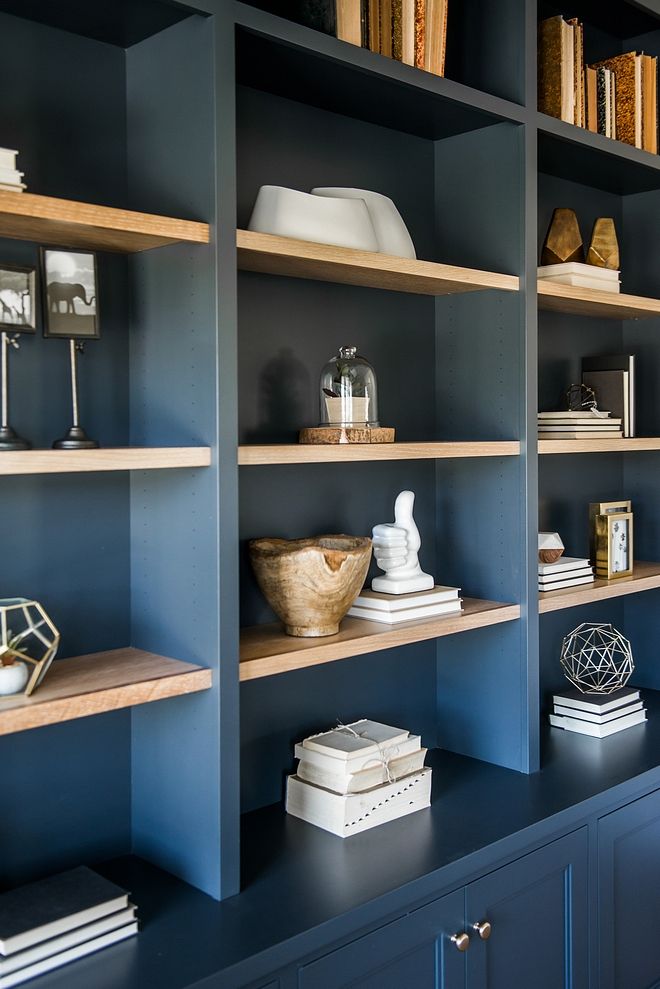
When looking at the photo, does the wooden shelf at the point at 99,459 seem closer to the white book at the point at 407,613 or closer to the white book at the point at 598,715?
the white book at the point at 407,613

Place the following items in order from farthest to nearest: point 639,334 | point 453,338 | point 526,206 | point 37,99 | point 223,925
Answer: point 639,334
point 453,338
point 526,206
point 37,99
point 223,925

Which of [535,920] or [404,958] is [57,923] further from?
[535,920]

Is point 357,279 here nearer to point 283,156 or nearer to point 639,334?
point 283,156

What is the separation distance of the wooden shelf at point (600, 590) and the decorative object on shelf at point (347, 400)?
0.70 m

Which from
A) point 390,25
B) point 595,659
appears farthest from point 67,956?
point 595,659

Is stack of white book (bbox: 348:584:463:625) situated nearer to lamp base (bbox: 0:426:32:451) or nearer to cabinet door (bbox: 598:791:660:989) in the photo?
cabinet door (bbox: 598:791:660:989)

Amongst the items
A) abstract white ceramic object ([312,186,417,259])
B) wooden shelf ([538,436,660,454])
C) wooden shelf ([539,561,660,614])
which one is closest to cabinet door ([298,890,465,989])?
wooden shelf ([539,561,660,614])

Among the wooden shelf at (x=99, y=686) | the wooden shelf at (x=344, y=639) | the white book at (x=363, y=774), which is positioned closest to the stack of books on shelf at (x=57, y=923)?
the wooden shelf at (x=99, y=686)

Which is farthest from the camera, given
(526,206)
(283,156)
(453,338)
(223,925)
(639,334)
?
(639,334)

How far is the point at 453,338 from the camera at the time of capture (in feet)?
8.16

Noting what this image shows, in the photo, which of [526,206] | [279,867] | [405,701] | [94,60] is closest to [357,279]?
[526,206]

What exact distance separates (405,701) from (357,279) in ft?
3.48

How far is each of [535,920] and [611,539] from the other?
1141 mm

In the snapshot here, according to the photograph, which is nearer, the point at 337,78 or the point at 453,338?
the point at 337,78
